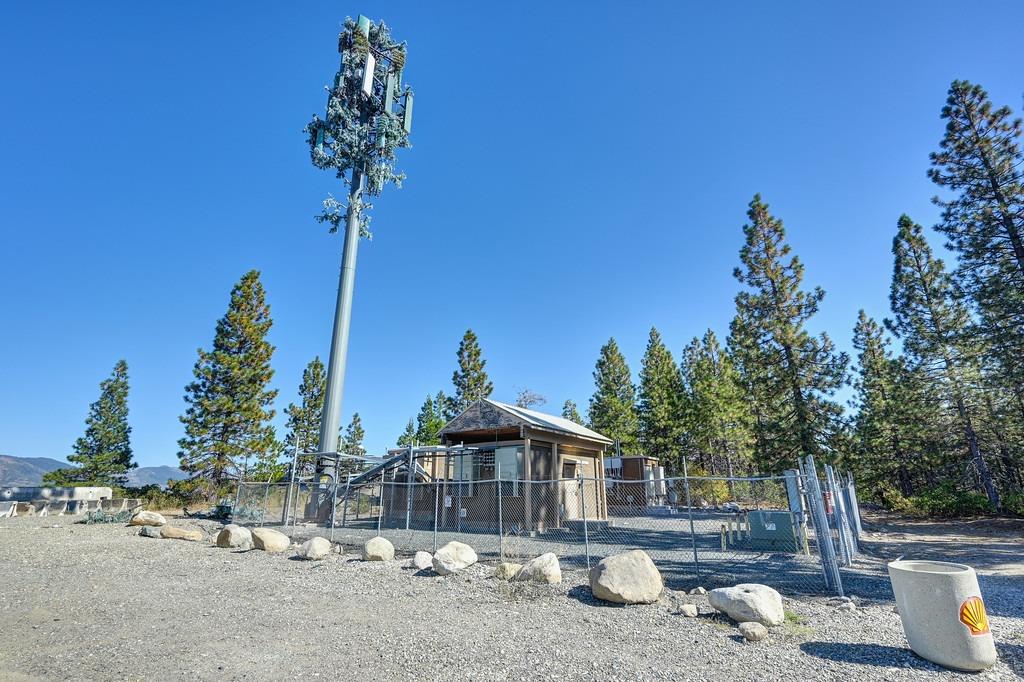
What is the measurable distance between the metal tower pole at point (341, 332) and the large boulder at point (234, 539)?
7.22 m

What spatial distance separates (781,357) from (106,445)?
4551 cm

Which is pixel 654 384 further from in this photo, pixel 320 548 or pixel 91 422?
pixel 91 422

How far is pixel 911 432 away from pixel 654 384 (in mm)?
19171

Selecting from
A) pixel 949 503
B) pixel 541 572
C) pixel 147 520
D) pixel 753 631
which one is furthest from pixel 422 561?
pixel 949 503

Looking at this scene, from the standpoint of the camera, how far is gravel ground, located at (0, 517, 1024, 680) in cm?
455

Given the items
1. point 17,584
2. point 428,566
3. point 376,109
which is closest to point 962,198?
point 428,566

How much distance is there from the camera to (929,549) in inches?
462

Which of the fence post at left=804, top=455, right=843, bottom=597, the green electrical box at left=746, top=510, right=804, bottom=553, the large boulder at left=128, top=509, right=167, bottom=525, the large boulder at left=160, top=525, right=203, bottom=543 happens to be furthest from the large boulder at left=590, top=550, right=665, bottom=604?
the large boulder at left=128, top=509, right=167, bottom=525

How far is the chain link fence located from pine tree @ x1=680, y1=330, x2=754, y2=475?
11.9 meters

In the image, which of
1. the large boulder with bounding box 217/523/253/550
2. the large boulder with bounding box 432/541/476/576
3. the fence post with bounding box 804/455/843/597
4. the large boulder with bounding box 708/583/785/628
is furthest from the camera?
the large boulder with bounding box 217/523/253/550

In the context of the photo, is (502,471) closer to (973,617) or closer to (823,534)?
(823,534)

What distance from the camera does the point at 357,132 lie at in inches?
917

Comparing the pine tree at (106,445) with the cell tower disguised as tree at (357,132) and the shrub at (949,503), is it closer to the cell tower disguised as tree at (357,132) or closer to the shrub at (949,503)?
the cell tower disguised as tree at (357,132)

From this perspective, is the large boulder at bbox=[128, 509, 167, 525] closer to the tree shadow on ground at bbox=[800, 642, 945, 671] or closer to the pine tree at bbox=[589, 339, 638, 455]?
the tree shadow on ground at bbox=[800, 642, 945, 671]
